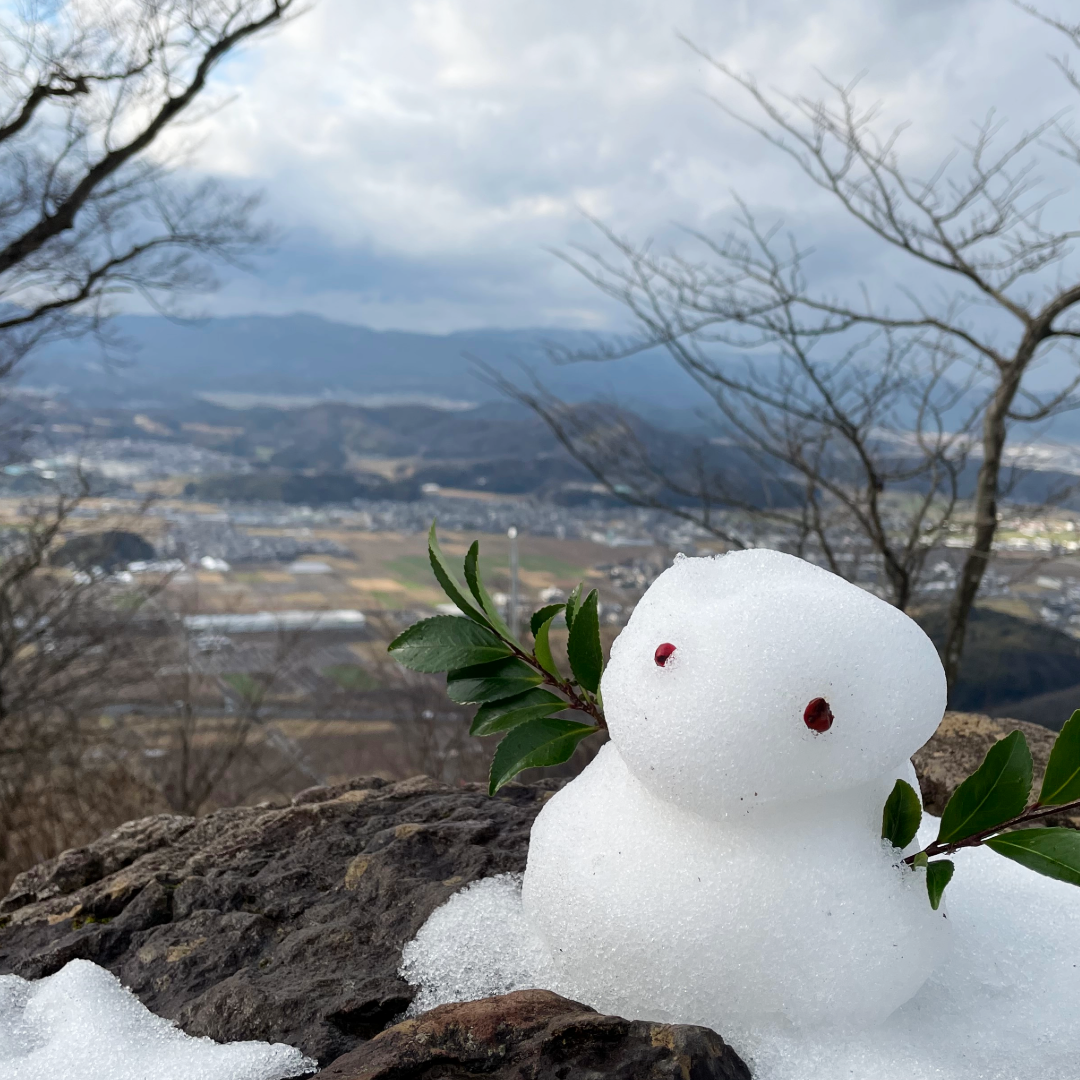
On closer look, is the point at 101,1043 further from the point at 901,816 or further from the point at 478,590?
the point at 901,816

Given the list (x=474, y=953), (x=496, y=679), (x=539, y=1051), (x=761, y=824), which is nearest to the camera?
(x=539, y=1051)

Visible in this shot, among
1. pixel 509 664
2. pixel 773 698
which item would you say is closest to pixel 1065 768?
pixel 773 698

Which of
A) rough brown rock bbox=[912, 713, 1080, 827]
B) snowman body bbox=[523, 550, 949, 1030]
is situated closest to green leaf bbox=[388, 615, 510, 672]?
snowman body bbox=[523, 550, 949, 1030]

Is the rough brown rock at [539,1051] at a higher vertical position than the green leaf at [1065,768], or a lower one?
lower

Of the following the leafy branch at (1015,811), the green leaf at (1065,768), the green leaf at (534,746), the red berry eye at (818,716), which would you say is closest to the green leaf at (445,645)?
the green leaf at (534,746)

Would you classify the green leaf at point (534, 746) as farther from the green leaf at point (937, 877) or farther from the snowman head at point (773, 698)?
the green leaf at point (937, 877)

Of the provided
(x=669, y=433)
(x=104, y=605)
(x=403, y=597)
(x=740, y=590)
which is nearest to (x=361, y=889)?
(x=740, y=590)

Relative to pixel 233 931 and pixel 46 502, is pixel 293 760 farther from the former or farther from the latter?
pixel 233 931
